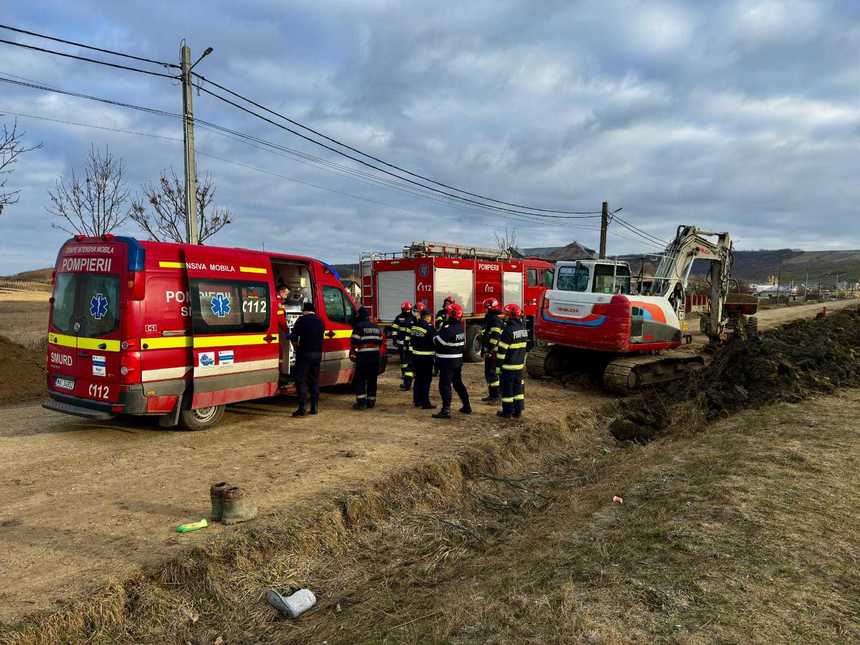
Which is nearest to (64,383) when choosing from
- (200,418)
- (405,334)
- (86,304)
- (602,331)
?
(86,304)

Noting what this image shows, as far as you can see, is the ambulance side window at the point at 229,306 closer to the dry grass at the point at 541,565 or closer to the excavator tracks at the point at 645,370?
the dry grass at the point at 541,565

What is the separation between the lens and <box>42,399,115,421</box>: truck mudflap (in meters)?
7.25

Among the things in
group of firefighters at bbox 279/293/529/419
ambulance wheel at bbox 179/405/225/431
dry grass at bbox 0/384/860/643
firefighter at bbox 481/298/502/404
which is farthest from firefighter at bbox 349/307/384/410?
dry grass at bbox 0/384/860/643

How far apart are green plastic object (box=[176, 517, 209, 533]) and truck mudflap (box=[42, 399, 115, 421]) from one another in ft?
9.76

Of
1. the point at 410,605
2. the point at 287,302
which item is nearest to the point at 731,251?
the point at 287,302

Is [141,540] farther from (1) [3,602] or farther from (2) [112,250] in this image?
(2) [112,250]

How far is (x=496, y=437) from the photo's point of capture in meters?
8.43

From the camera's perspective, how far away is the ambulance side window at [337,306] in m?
10.2

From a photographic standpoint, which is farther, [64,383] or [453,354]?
[453,354]

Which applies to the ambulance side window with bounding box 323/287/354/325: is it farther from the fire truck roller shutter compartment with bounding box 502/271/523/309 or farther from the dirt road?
the fire truck roller shutter compartment with bounding box 502/271/523/309

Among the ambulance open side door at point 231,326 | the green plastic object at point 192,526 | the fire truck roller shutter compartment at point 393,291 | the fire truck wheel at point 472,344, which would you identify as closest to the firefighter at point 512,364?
the ambulance open side door at point 231,326

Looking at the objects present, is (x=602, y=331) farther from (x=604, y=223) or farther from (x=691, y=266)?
(x=604, y=223)

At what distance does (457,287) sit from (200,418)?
9383 millimetres

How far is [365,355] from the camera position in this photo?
9.81m
